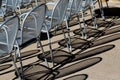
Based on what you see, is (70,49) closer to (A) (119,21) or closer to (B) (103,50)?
(B) (103,50)

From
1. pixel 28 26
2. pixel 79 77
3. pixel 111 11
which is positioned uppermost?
pixel 28 26

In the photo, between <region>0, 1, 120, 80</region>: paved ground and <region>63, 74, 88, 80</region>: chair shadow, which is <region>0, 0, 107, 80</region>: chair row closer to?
<region>0, 1, 120, 80</region>: paved ground

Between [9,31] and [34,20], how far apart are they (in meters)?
0.58

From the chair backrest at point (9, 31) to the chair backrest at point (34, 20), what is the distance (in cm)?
26

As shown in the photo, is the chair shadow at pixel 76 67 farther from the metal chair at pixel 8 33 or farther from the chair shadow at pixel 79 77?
the metal chair at pixel 8 33

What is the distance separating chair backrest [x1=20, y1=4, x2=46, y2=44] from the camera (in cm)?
452

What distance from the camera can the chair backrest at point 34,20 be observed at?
452 centimetres

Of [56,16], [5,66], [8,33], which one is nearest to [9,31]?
[8,33]

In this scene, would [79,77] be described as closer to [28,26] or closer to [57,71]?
[57,71]

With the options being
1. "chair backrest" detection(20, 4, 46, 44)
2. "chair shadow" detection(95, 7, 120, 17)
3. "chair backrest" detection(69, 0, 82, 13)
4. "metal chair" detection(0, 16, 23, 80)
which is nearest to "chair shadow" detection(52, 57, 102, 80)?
"chair backrest" detection(20, 4, 46, 44)

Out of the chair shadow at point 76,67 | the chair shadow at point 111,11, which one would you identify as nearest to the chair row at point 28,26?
the chair shadow at point 76,67

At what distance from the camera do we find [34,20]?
4.70 m

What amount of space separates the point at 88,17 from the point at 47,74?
3616 mm

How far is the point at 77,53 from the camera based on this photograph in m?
5.73
